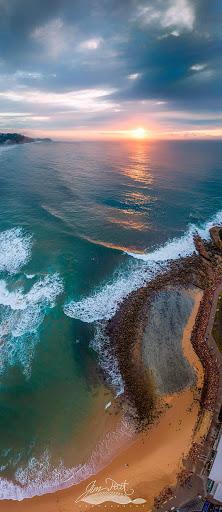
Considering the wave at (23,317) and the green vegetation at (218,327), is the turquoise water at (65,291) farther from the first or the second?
the green vegetation at (218,327)

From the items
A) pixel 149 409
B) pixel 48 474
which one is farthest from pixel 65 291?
pixel 48 474

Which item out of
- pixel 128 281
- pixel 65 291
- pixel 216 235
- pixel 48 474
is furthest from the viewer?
pixel 216 235

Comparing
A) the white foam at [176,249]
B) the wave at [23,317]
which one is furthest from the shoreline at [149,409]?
the wave at [23,317]

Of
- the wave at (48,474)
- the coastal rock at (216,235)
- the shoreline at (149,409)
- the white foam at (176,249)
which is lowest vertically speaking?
the wave at (48,474)

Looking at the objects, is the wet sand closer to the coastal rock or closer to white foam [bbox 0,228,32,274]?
white foam [bbox 0,228,32,274]

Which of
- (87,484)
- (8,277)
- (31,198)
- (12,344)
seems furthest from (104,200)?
(87,484)

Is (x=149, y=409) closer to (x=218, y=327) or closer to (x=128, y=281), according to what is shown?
(x=218, y=327)
